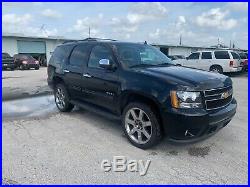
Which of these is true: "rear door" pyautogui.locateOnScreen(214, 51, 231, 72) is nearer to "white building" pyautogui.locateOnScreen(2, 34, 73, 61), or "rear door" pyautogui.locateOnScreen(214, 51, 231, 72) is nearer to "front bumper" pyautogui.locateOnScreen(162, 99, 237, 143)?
"front bumper" pyautogui.locateOnScreen(162, 99, 237, 143)

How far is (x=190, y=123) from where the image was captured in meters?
3.77

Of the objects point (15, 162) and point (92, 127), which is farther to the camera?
point (92, 127)

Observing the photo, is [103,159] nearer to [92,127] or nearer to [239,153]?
[92,127]

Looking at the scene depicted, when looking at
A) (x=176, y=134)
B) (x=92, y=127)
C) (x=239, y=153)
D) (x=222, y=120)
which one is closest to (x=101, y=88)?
(x=92, y=127)

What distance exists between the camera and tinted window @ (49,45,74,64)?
639cm

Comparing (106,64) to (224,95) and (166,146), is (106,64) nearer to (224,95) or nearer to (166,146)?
(166,146)

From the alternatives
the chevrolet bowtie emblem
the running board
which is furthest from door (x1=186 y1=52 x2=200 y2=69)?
the chevrolet bowtie emblem

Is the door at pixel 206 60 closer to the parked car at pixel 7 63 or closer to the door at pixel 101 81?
the door at pixel 101 81

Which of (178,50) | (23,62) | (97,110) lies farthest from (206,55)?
(178,50)

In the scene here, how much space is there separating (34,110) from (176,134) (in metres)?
4.42

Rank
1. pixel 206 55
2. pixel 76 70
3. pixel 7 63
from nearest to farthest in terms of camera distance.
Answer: pixel 76 70, pixel 206 55, pixel 7 63

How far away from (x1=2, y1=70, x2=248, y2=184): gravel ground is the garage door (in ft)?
92.1

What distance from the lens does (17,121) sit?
19.5 ft

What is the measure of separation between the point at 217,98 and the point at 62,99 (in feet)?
12.9
